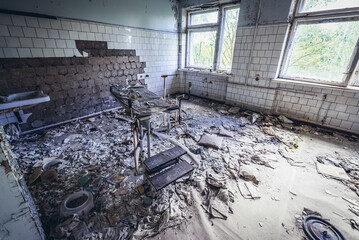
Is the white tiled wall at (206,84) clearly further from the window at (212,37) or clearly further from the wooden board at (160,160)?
the wooden board at (160,160)

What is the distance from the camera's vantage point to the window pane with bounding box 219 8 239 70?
4633 mm

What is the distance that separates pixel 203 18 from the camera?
5262mm

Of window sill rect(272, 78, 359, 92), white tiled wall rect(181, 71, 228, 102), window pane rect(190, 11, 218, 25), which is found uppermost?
window pane rect(190, 11, 218, 25)

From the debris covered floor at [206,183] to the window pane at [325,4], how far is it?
2511mm

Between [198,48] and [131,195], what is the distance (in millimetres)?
5230

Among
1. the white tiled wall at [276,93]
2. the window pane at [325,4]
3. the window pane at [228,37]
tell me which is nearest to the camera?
the window pane at [325,4]

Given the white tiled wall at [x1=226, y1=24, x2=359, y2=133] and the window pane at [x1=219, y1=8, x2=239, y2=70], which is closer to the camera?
the white tiled wall at [x1=226, y1=24, x2=359, y2=133]

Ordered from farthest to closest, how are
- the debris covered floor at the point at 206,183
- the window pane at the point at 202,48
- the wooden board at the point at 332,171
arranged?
the window pane at the point at 202,48
the wooden board at the point at 332,171
the debris covered floor at the point at 206,183

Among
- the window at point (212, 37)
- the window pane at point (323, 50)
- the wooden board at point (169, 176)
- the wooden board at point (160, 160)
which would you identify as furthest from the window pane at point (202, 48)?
the wooden board at point (169, 176)

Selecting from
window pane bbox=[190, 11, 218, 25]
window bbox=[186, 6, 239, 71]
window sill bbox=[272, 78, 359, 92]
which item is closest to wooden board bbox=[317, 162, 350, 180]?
window sill bbox=[272, 78, 359, 92]

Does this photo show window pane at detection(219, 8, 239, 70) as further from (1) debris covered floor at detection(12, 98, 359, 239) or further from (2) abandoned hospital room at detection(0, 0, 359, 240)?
(1) debris covered floor at detection(12, 98, 359, 239)

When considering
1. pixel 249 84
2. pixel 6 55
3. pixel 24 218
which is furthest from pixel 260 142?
pixel 6 55

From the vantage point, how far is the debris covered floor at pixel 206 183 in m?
1.71

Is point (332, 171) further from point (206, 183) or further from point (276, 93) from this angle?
point (276, 93)
